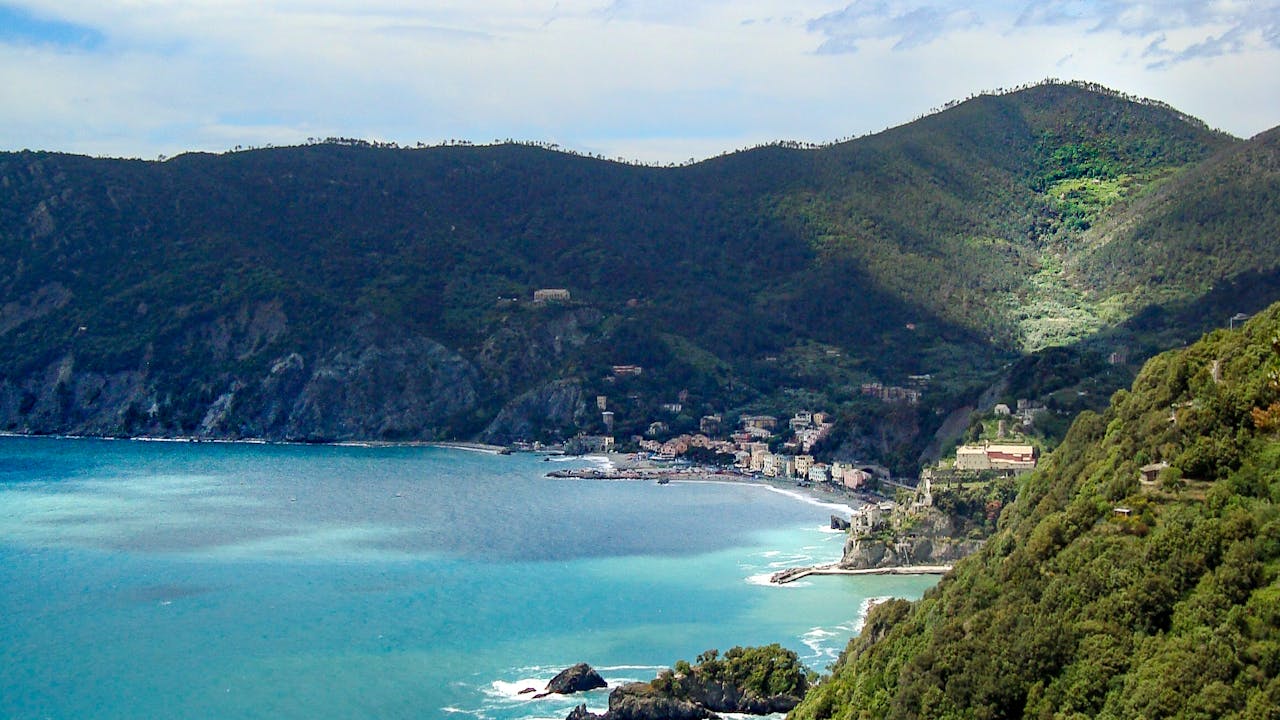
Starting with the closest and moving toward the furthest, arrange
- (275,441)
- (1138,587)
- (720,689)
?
(1138,587), (720,689), (275,441)

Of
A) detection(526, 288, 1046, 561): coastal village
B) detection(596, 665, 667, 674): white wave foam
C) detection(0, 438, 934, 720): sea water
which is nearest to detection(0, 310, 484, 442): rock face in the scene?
detection(526, 288, 1046, 561): coastal village

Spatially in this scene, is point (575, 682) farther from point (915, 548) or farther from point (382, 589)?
point (915, 548)

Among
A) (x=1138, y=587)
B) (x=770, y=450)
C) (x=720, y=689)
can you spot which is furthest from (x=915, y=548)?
(x=770, y=450)

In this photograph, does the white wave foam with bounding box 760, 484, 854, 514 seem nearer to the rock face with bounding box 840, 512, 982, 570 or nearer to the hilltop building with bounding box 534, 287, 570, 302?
the rock face with bounding box 840, 512, 982, 570

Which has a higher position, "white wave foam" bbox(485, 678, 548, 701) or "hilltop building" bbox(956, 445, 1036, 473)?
"hilltop building" bbox(956, 445, 1036, 473)

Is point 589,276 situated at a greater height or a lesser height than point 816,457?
greater

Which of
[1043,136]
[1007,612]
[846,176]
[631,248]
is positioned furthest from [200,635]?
[1043,136]

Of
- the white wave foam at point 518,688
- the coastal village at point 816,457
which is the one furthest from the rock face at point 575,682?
the coastal village at point 816,457
